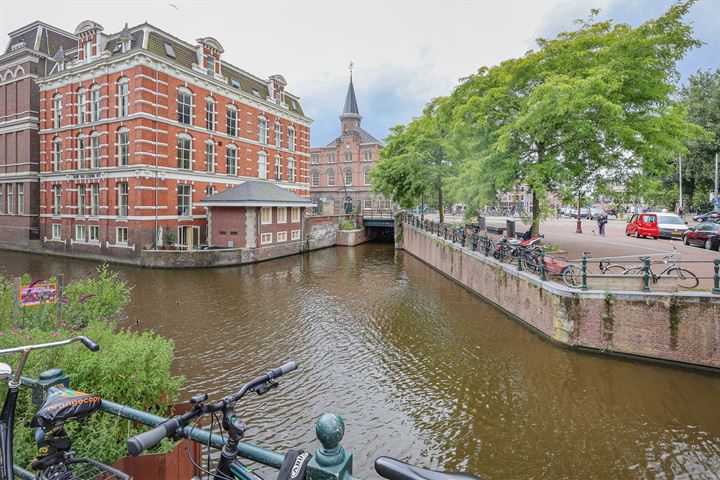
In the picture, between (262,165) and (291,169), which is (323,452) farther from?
(291,169)

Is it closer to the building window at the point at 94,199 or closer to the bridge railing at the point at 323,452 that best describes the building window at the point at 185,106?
the building window at the point at 94,199

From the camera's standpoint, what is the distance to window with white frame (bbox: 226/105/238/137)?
33656 mm

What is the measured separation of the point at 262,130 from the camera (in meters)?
38.3

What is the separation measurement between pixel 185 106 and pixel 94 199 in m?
9.55

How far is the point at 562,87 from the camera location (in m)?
14.9

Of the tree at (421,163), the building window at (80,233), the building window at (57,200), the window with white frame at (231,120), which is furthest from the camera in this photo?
the window with white frame at (231,120)

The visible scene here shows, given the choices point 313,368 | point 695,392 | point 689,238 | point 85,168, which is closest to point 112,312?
point 313,368

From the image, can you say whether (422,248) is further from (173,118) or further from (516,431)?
(516,431)

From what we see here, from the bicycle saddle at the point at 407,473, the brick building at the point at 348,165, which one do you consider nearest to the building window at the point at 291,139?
the brick building at the point at 348,165

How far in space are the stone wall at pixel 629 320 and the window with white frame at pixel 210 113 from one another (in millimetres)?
26927

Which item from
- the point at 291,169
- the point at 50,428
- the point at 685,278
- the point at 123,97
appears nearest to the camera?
the point at 50,428

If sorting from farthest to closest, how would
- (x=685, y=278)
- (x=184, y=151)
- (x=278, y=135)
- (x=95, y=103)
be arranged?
(x=278, y=135), (x=184, y=151), (x=95, y=103), (x=685, y=278)

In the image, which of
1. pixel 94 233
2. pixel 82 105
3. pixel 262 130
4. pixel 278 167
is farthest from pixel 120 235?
pixel 278 167

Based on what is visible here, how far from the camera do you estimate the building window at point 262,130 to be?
124ft
